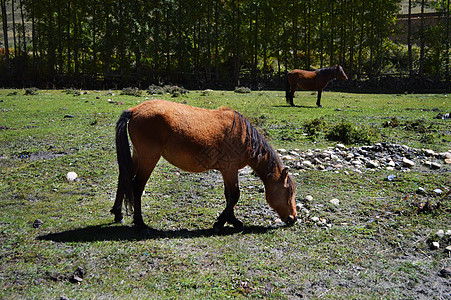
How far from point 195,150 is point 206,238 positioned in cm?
140

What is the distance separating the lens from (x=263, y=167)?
20.6 feet

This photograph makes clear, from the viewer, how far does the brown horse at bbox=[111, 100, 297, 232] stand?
5695 millimetres

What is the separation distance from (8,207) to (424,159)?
33.4 ft

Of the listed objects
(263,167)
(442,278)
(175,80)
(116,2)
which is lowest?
(442,278)

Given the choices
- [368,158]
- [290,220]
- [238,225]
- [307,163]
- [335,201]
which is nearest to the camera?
[238,225]

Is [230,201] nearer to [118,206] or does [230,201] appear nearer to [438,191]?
[118,206]

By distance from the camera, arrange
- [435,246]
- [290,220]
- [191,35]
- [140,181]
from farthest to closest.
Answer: [191,35] → [290,220] → [140,181] → [435,246]

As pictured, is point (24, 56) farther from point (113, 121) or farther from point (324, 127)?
point (324, 127)

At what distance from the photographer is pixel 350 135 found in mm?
11648

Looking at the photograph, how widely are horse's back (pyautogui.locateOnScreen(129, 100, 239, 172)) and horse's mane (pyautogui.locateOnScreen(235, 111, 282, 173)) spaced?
32 cm

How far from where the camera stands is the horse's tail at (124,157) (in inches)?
223

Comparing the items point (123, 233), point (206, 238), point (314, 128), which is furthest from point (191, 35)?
point (206, 238)

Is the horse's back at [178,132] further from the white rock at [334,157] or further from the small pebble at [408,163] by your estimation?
the small pebble at [408,163]

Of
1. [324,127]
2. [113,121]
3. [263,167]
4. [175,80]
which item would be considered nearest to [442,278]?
[263,167]
